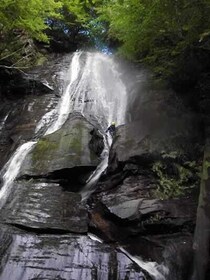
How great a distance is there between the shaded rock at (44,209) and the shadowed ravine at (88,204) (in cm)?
2

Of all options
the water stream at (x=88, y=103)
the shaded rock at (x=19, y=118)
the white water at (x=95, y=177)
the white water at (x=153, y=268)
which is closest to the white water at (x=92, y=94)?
the water stream at (x=88, y=103)

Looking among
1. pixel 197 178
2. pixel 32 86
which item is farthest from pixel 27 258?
pixel 32 86

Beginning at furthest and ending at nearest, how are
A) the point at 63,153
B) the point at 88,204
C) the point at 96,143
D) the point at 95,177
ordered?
the point at 96,143 → the point at 63,153 → the point at 95,177 → the point at 88,204

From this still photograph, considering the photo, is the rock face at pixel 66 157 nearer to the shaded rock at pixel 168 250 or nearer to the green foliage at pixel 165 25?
the shaded rock at pixel 168 250

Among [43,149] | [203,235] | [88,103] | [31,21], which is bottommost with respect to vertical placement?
[203,235]

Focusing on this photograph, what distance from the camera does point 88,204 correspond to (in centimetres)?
766

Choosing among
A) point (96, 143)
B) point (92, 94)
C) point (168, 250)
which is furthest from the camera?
point (92, 94)

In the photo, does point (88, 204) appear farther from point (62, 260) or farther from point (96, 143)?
point (96, 143)

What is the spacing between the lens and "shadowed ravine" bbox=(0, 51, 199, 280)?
18.7 feet

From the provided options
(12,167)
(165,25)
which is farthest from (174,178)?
(12,167)

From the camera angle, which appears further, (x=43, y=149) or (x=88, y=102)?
(x=88, y=102)

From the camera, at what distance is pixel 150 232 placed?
644 cm

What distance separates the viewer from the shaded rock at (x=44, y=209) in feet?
21.9

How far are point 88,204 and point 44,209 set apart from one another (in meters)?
1.02
